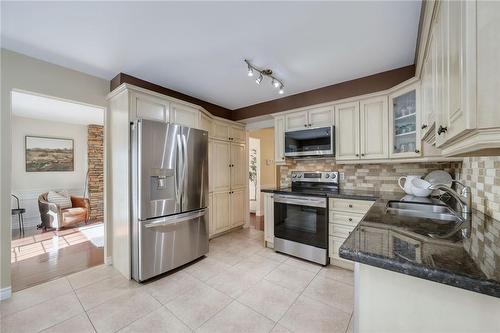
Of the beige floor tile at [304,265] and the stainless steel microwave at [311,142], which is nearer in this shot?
the beige floor tile at [304,265]

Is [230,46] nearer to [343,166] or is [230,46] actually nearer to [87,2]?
[87,2]

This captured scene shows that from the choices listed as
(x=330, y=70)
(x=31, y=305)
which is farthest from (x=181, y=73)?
(x=31, y=305)

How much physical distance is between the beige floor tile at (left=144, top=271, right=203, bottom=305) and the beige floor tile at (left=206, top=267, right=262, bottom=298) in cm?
19

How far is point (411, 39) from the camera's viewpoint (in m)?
1.91

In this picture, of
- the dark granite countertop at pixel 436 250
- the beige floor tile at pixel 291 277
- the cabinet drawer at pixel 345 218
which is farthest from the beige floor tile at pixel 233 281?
the dark granite countertop at pixel 436 250

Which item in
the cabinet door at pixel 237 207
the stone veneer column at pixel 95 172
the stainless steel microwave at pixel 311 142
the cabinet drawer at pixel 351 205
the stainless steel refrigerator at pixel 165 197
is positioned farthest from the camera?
the stone veneer column at pixel 95 172

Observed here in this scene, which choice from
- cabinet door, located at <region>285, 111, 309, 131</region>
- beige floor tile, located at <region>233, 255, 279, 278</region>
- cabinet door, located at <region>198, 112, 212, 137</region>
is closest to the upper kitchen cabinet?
cabinet door, located at <region>285, 111, 309, 131</region>

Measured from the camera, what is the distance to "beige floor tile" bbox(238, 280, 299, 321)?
5.90 ft

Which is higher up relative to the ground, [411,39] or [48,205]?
[411,39]

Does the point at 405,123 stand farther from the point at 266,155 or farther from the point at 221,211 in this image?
the point at 266,155

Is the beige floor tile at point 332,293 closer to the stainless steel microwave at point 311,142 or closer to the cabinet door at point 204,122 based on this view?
the stainless steel microwave at point 311,142

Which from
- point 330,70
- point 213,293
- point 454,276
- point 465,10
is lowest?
point 213,293

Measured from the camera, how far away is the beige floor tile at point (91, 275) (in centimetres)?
224

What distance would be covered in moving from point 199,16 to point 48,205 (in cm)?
465
